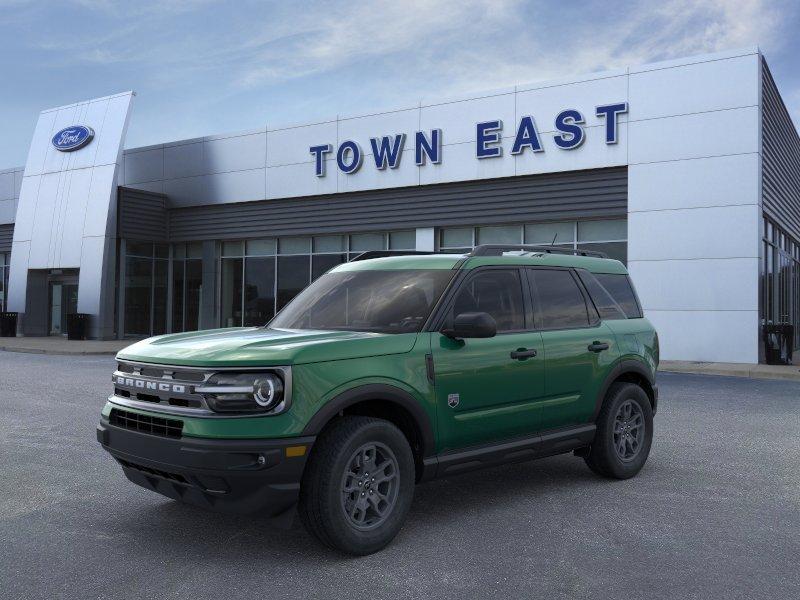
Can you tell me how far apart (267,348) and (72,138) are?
26825 mm

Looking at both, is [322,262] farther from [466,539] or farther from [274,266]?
[466,539]

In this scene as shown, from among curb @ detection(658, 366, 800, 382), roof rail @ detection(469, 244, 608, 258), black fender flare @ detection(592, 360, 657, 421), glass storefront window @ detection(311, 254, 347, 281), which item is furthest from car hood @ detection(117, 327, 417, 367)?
glass storefront window @ detection(311, 254, 347, 281)

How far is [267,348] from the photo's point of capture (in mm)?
4566

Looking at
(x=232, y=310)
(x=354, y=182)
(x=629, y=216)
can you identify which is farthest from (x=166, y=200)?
(x=629, y=216)

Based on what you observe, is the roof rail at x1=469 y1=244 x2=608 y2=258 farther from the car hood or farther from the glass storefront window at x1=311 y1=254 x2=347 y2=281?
→ the glass storefront window at x1=311 y1=254 x2=347 y2=281

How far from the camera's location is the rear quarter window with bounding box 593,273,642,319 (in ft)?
23.0

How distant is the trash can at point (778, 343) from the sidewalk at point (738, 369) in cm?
39

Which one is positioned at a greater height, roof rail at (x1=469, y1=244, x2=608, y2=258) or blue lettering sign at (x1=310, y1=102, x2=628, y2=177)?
blue lettering sign at (x1=310, y1=102, x2=628, y2=177)

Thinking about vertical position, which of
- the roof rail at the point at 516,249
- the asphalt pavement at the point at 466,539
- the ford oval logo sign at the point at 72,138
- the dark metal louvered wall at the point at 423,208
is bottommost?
the asphalt pavement at the point at 466,539

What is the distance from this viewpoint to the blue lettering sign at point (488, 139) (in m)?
21.6

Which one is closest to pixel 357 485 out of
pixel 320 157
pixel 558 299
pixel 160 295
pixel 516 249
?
pixel 558 299

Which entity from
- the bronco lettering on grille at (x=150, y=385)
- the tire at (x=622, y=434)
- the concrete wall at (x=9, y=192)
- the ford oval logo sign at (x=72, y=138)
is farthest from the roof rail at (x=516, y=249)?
the concrete wall at (x=9, y=192)

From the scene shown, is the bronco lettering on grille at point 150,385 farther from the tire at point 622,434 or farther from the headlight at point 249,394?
the tire at point 622,434

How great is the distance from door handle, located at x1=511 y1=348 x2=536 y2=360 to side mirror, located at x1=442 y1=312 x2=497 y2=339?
2.07 feet
